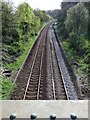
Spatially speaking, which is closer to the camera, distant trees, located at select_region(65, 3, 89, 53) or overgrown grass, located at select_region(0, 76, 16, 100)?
overgrown grass, located at select_region(0, 76, 16, 100)

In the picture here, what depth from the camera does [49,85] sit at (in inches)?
551

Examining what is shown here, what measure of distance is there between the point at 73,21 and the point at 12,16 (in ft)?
24.2

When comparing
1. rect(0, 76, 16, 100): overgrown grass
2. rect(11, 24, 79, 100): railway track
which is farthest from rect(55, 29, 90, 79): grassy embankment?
rect(0, 76, 16, 100): overgrown grass

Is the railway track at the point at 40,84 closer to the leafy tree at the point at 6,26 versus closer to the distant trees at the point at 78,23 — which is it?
the leafy tree at the point at 6,26

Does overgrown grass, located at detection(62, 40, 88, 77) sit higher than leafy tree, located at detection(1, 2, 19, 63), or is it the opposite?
leafy tree, located at detection(1, 2, 19, 63)

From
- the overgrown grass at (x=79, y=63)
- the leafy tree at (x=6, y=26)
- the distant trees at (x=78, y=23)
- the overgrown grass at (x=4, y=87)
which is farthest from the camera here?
the distant trees at (x=78, y=23)

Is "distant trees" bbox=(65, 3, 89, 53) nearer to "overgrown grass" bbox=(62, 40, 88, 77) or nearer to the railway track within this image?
"overgrown grass" bbox=(62, 40, 88, 77)

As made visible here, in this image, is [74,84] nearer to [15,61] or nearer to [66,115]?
[15,61]

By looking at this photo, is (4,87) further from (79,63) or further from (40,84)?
(79,63)

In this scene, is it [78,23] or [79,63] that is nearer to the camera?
[79,63]

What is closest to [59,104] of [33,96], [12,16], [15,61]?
[33,96]

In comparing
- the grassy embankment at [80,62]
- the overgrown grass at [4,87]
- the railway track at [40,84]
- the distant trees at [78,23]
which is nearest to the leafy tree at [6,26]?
the railway track at [40,84]

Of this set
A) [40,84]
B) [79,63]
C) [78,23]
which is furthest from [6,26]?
[78,23]

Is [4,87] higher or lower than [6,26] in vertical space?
lower
